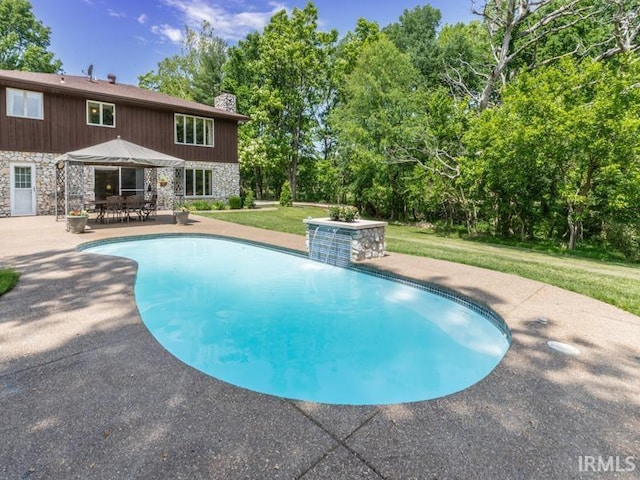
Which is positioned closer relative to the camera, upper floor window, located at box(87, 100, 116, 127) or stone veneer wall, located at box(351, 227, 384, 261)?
stone veneer wall, located at box(351, 227, 384, 261)

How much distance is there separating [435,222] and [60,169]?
16.4 metres

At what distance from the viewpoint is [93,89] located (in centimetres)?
1471

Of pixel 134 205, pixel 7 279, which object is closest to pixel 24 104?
pixel 134 205

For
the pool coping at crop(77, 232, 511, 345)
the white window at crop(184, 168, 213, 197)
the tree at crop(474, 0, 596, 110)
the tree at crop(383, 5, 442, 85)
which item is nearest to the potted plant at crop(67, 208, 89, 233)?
the pool coping at crop(77, 232, 511, 345)

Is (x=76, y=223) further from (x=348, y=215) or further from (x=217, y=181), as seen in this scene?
(x=217, y=181)

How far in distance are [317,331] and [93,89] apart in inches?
607

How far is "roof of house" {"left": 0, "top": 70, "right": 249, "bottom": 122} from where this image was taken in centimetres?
1304

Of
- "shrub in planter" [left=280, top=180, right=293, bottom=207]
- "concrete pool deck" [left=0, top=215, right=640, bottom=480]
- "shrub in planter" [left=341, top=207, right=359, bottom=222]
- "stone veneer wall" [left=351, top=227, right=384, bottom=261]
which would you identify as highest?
"shrub in planter" [left=280, top=180, right=293, bottom=207]

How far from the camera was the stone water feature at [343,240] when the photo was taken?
23.6ft

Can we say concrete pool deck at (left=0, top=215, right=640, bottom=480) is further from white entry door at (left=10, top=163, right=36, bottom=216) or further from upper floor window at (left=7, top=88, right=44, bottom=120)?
upper floor window at (left=7, top=88, right=44, bottom=120)

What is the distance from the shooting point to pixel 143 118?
16.3 meters

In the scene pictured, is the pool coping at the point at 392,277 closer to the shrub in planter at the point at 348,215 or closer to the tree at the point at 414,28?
the shrub in planter at the point at 348,215

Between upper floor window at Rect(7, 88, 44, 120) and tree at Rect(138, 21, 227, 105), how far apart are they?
1701cm

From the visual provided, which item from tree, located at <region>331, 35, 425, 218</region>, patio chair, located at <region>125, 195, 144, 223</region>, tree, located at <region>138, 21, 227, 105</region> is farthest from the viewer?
tree, located at <region>138, 21, 227, 105</region>
